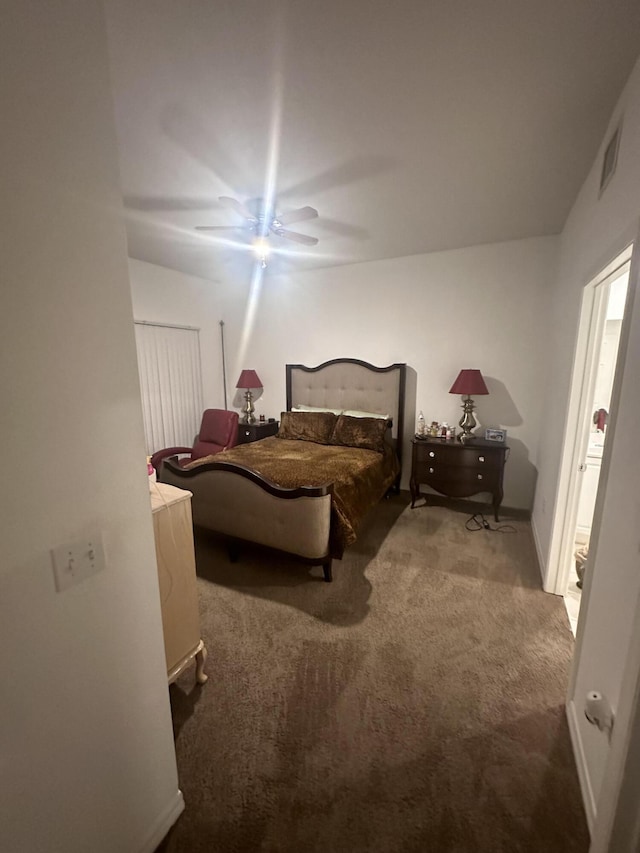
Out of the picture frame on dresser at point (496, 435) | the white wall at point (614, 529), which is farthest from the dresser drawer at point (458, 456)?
the white wall at point (614, 529)

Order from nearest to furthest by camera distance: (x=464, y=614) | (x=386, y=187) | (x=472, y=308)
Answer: (x=464, y=614) < (x=386, y=187) < (x=472, y=308)

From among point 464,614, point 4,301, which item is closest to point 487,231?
point 464,614

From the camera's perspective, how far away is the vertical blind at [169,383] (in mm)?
3871

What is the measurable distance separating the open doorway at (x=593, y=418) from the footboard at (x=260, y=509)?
5.04 feet

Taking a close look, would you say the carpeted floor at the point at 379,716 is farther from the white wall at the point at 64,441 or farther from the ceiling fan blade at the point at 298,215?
the ceiling fan blade at the point at 298,215

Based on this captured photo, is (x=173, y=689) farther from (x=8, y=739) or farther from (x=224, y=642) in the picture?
(x=8, y=739)

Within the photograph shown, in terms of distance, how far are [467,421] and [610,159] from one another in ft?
7.19

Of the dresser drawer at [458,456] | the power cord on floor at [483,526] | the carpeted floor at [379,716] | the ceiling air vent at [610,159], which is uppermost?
the ceiling air vent at [610,159]

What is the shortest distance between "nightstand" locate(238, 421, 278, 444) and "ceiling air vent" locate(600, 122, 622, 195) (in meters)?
3.61

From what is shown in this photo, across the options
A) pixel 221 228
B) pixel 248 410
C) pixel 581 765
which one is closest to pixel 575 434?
pixel 581 765

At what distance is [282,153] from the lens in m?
1.89

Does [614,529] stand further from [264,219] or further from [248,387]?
[248,387]

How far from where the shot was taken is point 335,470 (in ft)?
9.23

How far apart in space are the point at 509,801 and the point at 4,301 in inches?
82.0
